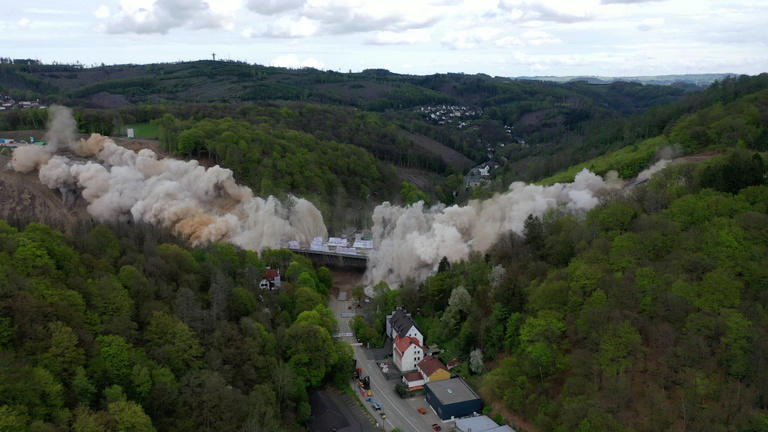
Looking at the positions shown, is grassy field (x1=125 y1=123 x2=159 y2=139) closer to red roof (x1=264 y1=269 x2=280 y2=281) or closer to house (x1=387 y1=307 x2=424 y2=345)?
red roof (x1=264 y1=269 x2=280 y2=281)

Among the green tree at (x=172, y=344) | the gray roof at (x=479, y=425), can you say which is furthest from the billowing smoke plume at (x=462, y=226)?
the green tree at (x=172, y=344)

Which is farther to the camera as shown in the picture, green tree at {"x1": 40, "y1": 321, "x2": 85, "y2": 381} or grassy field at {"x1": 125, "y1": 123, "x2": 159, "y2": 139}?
grassy field at {"x1": 125, "y1": 123, "x2": 159, "y2": 139}

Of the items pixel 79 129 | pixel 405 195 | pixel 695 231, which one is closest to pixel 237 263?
pixel 695 231

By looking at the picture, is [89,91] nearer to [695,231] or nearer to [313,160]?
[313,160]

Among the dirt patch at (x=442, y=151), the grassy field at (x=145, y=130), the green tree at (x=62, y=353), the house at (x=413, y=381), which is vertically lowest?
the house at (x=413, y=381)

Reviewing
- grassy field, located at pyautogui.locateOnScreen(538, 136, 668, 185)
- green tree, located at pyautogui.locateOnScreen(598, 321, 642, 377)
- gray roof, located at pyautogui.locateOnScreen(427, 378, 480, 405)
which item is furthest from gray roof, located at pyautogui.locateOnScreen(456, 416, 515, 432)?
grassy field, located at pyautogui.locateOnScreen(538, 136, 668, 185)

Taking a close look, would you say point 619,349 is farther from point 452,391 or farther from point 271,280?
point 271,280

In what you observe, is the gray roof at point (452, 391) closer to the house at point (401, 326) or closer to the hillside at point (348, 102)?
the house at point (401, 326)
